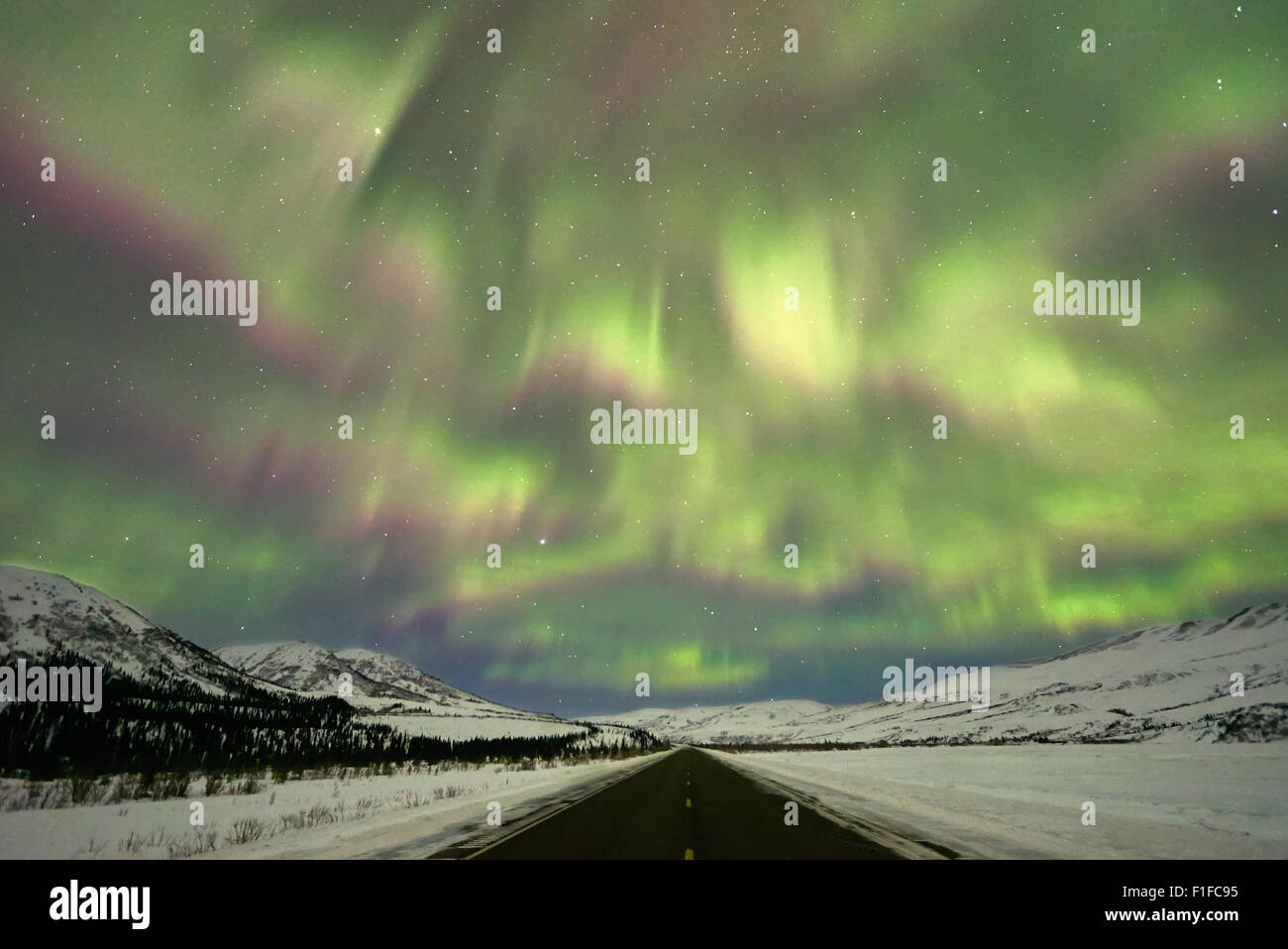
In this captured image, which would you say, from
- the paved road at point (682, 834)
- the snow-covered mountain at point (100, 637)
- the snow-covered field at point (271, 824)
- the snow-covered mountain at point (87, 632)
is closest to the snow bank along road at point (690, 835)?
the paved road at point (682, 834)

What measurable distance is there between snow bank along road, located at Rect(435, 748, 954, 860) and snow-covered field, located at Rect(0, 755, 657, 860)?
4.07ft

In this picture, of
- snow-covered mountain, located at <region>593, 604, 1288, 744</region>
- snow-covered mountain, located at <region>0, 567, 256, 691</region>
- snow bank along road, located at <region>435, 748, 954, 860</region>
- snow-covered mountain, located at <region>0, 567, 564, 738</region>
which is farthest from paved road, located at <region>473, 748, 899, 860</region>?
snow-covered mountain, located at <region>0, 567, 256, 691</region>

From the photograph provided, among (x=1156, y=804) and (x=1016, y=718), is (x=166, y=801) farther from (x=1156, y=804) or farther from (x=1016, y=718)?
(x=1016, y=718)

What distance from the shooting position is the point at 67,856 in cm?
1177

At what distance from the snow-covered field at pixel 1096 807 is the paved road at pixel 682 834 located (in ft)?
5.52

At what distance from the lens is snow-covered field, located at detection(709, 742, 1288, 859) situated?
13086 mm

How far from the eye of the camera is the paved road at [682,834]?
12.2m

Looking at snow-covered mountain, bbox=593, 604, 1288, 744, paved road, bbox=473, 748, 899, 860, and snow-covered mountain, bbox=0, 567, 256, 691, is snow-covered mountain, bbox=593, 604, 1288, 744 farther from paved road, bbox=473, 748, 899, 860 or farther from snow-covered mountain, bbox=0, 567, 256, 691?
snow-covered mountain, bbox=0, 567, 256, 691

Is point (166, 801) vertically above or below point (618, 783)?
above

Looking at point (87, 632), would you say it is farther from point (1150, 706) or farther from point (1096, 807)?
point (1150, 706)

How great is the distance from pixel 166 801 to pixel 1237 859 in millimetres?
23759

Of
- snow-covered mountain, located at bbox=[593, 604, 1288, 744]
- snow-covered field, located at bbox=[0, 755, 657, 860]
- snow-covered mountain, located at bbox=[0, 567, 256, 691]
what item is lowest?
snow-covered mountain, located at bbox=[593, 604, 1288, 744]
